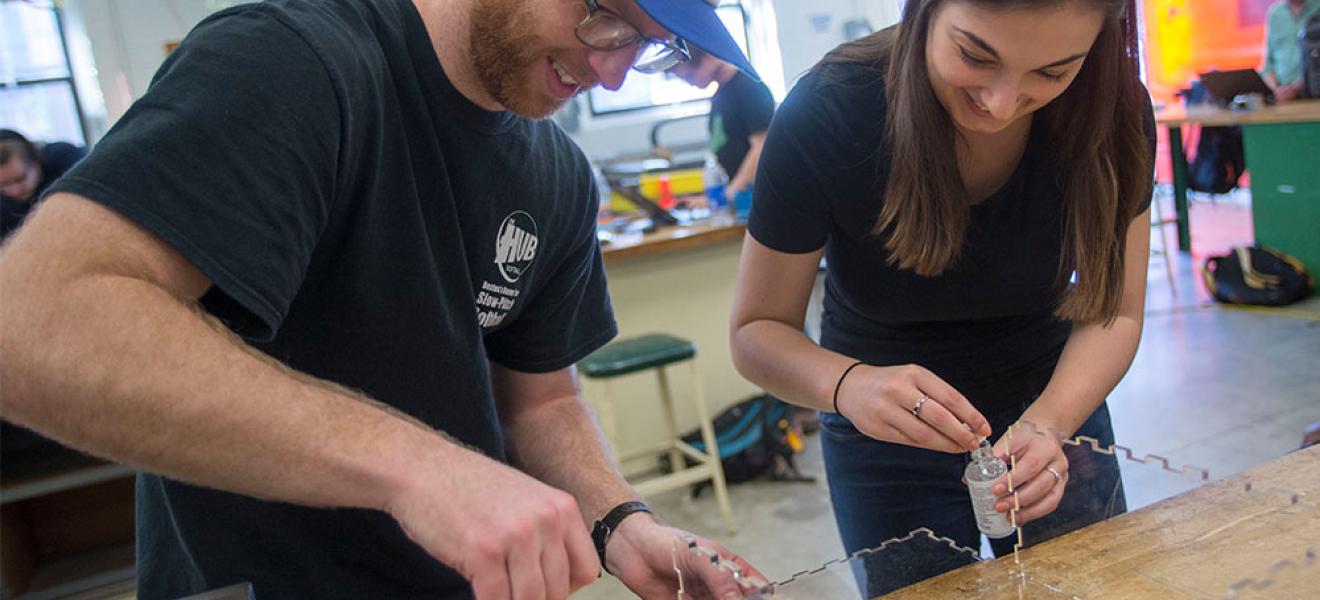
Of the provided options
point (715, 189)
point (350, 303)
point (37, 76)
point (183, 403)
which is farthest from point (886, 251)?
point (37, 76)

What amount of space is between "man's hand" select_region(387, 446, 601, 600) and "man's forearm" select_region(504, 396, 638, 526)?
1.55 ft

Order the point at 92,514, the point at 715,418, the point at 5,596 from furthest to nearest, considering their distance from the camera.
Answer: the point at 715,418
the point at 92,514
the point at 5,596

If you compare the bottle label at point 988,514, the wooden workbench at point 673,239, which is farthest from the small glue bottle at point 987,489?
the wooden workbench at point 673,239

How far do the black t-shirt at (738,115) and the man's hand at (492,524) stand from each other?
3612 mm

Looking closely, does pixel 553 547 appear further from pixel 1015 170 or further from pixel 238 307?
pixel 1015 170

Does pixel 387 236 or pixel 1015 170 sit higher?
pixel 387 236

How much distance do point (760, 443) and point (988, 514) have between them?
8.36 feet

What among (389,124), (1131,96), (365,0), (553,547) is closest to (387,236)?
(389,124)

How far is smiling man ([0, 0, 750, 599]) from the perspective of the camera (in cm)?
74

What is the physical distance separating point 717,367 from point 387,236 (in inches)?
125

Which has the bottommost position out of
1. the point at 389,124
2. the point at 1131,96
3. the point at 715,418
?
the point at 715,418

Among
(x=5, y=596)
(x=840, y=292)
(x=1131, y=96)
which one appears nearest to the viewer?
(x=1131, y=96)

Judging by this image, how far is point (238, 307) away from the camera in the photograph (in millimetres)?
854

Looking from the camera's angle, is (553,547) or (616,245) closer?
→ (553,547)
